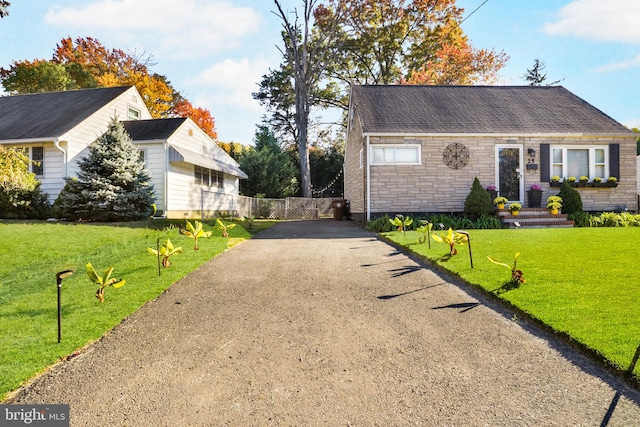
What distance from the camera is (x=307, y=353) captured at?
3244 mm

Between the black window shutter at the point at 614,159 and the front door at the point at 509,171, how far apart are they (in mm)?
3452

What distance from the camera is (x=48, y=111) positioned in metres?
17.2

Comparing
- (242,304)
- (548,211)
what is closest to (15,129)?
(242,304)

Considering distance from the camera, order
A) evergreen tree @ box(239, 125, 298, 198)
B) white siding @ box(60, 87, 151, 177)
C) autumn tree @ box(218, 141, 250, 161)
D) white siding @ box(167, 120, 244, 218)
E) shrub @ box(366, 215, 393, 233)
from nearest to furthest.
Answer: shrub @ box(366, 215, 393, 233) < white siding @ box(60, 87, 151, 177) < white siding @ box(167, 120, 244, 218) < evergreen tree @ box(239, 125, 298, 198) < autumn tree @ box(218, 141, 250, 161)

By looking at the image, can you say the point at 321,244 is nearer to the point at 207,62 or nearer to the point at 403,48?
the point at 207,62

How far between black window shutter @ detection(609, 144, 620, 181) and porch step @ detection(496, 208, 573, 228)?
316cm

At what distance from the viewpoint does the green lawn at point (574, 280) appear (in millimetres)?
3256

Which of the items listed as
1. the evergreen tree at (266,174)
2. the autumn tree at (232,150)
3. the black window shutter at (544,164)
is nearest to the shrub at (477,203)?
the black window shutter at (544,164)

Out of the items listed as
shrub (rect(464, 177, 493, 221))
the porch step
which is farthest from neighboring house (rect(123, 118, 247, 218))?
the porch step

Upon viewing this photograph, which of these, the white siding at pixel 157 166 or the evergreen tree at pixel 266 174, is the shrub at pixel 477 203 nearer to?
the white siding at pixel 157 166

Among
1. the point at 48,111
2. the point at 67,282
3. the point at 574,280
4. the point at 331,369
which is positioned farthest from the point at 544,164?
the point at 48,111

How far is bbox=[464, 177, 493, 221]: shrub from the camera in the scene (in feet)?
41.6

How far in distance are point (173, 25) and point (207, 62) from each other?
471cm

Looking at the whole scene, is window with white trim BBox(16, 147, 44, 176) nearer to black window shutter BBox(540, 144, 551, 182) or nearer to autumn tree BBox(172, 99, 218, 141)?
autumn tree BBox(172, 99, 218, 141)
